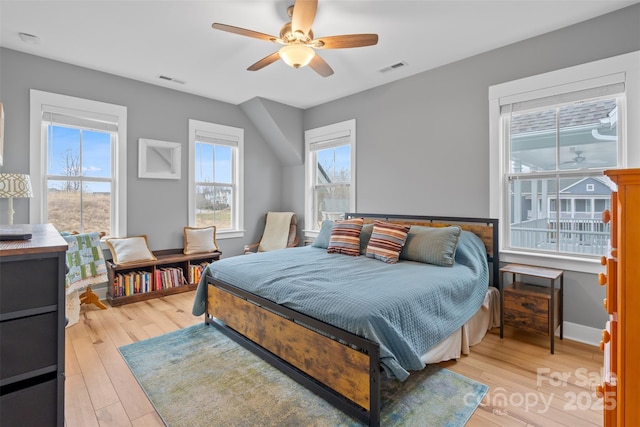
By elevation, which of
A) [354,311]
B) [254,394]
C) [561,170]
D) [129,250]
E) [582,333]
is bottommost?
[254,394]

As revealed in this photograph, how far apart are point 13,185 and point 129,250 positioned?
4.35ft

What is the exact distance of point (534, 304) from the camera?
254cm

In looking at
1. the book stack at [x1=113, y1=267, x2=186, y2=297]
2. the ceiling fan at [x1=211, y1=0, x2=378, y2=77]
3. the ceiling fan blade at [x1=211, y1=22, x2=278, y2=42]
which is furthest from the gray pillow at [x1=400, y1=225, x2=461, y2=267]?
the book stack at [x1=113, y1=267, x2=186, y2=297]

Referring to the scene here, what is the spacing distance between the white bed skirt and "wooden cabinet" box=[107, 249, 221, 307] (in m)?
3.26

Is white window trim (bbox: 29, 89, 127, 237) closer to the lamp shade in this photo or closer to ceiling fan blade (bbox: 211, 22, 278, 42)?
the lamp shade

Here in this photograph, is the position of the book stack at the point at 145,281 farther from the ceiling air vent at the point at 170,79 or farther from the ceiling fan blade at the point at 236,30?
the ceiling fan blade at the point at 236,30

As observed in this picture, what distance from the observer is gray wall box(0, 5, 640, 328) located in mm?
2688

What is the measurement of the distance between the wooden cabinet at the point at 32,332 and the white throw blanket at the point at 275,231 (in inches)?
144

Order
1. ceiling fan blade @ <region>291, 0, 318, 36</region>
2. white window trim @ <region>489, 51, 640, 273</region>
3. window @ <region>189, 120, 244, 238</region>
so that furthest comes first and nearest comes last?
window @ <region>189, 120, 244, 238</region>
white window trim @ <region>489, 51, 640, 273</region>
ceiling fan blade @ <region>291, 0, 318, 36</region>

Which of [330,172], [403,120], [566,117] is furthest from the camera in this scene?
[330,172]

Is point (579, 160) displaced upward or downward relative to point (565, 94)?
downward

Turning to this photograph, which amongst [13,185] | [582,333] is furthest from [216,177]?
[582,333]

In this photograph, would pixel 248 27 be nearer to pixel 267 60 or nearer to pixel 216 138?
pixel 267 60

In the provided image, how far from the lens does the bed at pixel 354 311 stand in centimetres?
169
